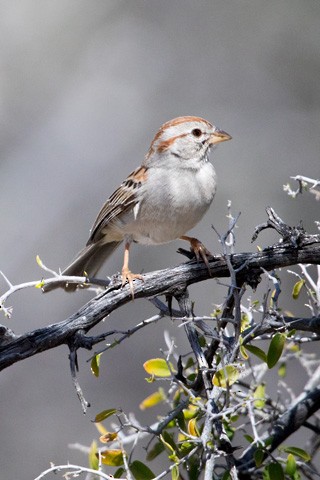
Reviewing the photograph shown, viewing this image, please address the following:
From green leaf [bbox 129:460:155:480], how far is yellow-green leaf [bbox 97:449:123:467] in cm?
8

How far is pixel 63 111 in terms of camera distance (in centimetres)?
821

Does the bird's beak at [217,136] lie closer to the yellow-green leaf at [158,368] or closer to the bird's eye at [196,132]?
the bird's eye at [196,132]

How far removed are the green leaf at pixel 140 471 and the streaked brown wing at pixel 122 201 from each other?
1.74 metres

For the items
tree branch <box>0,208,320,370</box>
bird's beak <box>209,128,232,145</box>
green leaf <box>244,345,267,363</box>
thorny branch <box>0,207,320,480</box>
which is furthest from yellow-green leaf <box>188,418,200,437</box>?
bird's beak <box>209,128,232,145</box>

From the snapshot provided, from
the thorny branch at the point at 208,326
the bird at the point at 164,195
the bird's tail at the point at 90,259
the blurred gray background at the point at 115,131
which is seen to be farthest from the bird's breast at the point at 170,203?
the blurred gray background at the point at 115,131

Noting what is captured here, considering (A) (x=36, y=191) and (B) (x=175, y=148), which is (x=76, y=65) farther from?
(B) (x=175, y=148)

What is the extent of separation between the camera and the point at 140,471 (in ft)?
9.66

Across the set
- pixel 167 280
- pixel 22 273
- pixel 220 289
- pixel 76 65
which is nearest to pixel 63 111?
pixel 76 65

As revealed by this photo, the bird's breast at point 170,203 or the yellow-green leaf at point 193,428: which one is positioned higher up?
the bird's breast at point 170,203

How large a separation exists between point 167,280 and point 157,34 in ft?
20.2

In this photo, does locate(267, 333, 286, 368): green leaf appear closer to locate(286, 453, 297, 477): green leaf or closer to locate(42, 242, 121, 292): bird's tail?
locate(286, 453, 297, 477): green leaf

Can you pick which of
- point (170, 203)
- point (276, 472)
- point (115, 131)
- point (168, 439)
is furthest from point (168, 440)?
point (115, 131)

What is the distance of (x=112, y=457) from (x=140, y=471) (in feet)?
0.44

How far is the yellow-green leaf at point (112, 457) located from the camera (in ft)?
9.88
